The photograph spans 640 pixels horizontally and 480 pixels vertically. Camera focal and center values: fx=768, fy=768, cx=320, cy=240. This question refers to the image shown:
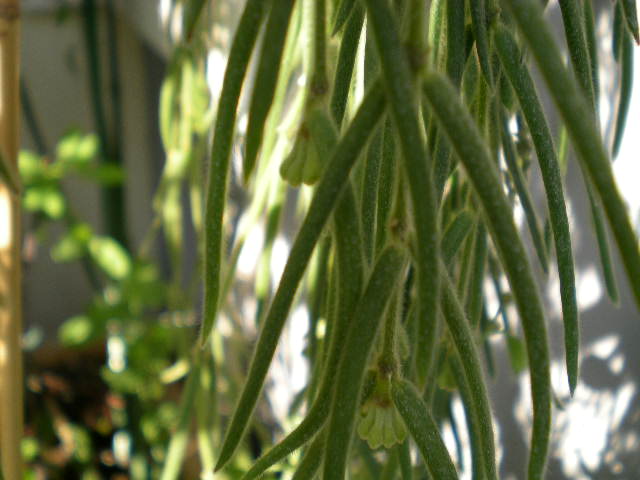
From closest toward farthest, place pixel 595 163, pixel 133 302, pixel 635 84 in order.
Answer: pixel 595 163 < pixel 635 84 < pixel 133 302

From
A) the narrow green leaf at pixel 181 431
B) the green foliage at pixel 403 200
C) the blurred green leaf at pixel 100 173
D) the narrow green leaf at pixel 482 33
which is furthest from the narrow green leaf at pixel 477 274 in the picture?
the blurred green leaf at pixel 100 173

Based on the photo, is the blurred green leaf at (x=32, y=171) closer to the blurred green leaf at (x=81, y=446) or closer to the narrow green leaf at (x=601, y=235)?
the blurred green leaf at (x=81, y=446)

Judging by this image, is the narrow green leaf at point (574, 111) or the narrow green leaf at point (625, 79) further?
the narrow green leaf at point (625, 79)

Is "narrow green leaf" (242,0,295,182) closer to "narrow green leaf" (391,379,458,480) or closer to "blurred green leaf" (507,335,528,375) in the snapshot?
"narrow green leaf" (391,379,458,480)

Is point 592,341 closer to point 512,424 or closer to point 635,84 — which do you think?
point 512,424

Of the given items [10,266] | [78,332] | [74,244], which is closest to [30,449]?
[78,332]

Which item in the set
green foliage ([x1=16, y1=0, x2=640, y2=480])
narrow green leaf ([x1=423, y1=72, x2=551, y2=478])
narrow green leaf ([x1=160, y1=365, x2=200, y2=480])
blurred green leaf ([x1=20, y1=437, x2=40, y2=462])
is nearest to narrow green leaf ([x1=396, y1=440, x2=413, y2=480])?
green foliage ([x1=16, y1=0, x2=640, y2=480])

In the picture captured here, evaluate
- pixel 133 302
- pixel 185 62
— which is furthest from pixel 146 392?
pixel 185 62
